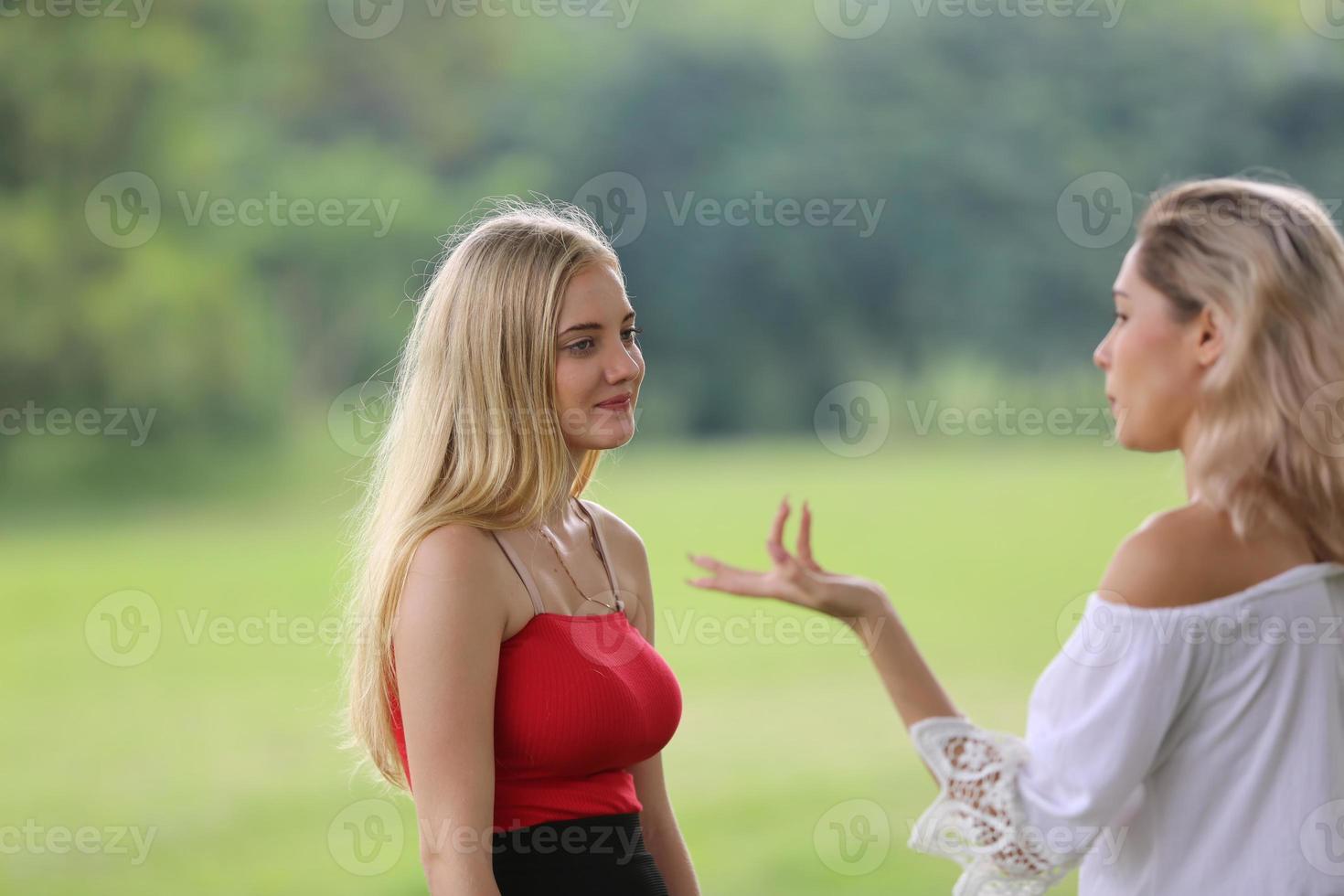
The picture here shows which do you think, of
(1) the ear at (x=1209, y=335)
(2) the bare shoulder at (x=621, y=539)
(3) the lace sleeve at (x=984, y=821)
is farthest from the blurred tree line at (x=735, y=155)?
(1) the ear at (x=1209, y=335)

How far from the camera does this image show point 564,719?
1864 mm

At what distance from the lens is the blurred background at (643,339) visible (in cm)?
895

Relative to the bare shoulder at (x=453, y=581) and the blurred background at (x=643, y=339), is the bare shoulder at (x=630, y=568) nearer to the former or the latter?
the bare shoulder at (x=453, y=581)

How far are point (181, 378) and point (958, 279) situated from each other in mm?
14464

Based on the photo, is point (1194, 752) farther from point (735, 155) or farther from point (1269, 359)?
point (735, 155)

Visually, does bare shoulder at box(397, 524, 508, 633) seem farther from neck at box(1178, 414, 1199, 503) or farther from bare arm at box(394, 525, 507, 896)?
neck at box(1178, 414, 1199, 503)

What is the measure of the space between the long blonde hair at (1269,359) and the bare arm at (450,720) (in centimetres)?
93

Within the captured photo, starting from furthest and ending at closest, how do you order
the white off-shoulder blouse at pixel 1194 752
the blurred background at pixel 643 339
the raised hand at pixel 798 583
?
the blurred background at pixel 643 339 → the raised hand at pixel 798 583 → the white off-shoulder blouse at pixel 1194 752

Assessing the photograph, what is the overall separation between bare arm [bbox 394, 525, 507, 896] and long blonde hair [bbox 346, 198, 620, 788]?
0.12 metres

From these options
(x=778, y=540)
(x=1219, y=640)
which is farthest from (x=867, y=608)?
(x=1219, y=640)

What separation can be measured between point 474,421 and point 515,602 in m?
0.28

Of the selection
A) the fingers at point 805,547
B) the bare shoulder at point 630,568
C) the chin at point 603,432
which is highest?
the chin at point 603,432

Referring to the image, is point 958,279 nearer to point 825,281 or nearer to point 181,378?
point 825,281

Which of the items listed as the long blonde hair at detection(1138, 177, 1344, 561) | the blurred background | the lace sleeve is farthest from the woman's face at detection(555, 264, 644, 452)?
the blurred background
